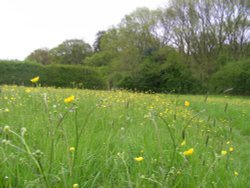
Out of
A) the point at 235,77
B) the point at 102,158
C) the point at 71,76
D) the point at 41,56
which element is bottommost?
the point at 102,158

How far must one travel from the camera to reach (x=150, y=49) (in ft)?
104

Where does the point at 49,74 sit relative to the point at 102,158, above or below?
above

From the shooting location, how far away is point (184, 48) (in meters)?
31.7

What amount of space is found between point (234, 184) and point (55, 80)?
74.5 feet

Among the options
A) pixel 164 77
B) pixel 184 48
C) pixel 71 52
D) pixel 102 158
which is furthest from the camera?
pixel 71 52

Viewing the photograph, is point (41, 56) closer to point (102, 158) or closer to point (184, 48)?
point (184, 48)

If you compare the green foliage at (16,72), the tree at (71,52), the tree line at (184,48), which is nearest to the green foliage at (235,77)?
the tree line at (184,48)

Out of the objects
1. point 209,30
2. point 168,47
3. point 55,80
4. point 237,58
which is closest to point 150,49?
point 168,47

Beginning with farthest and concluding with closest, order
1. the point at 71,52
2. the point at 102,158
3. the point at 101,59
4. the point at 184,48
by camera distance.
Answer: the point at 71,52, the point at 101,59, the point at 184,48, the point at 102,158

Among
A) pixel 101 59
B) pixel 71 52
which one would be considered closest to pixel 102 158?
pixel 101 59

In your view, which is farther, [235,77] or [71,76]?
[235,77]

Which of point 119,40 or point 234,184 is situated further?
point 119,40

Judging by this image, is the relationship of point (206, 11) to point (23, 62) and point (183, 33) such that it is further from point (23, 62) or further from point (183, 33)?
point (23, 62)

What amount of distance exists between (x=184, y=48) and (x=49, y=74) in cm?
1512
